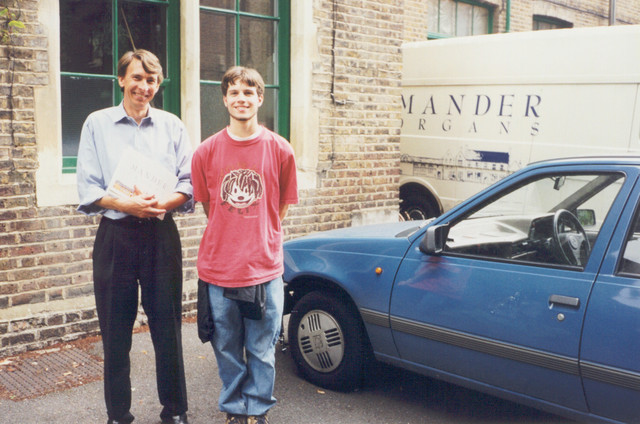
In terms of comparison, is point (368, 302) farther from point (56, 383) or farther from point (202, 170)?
point (56, 383)

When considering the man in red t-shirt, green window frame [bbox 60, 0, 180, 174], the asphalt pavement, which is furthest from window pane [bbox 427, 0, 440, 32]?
the man in red t-shirt

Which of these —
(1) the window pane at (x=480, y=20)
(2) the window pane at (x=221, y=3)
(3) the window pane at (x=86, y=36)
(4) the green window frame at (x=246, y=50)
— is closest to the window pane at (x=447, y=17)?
(1) the window pane at (x=480, y=20)

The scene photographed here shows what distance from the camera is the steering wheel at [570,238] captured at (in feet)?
11.5

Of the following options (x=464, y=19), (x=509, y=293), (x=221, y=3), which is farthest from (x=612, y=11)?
(x=509, y=293)

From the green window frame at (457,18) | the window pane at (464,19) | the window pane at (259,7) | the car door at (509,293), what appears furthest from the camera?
the window pane at (464,19)

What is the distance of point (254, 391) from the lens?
12.4 feet

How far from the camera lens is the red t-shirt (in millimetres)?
3600

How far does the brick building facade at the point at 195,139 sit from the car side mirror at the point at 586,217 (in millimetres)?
3597

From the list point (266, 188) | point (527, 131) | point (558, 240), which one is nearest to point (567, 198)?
point (558, 240)

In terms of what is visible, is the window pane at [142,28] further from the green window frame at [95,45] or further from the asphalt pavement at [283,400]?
the asphalt pavement at [283,400]

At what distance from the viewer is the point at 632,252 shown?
3.33 m

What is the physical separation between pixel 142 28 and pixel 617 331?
4.55 metres

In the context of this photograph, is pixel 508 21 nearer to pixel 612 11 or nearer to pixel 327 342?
pixel 612 11

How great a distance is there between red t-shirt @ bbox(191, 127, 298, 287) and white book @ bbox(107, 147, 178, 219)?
0.17 m
